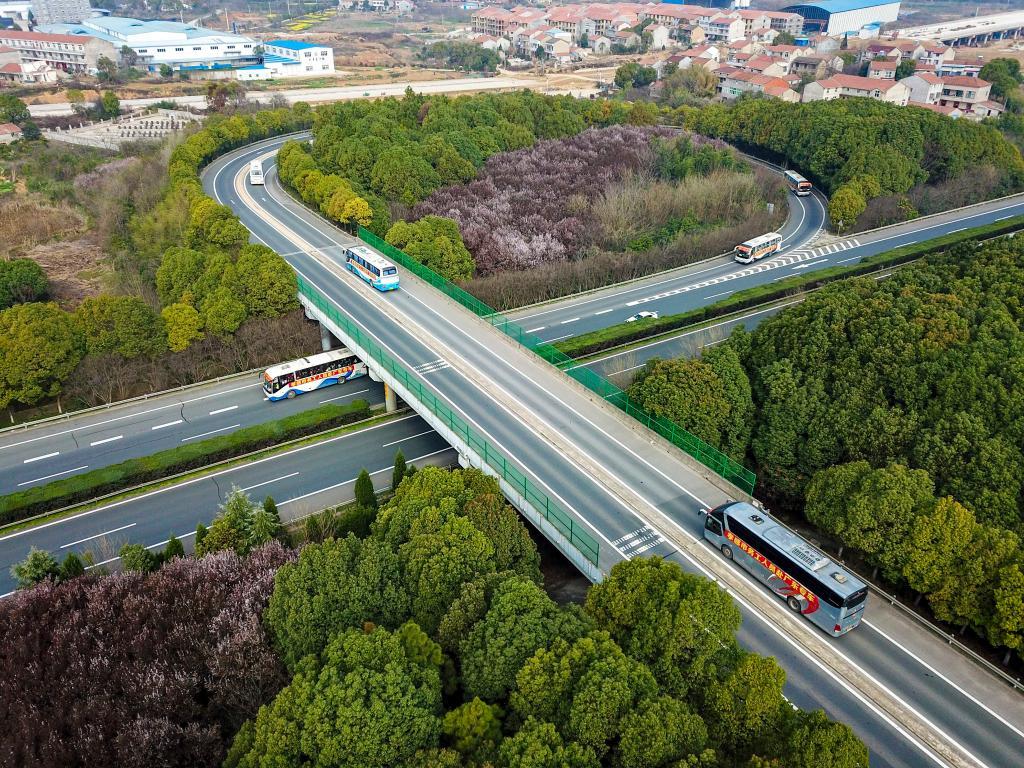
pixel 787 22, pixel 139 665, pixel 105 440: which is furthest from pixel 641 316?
pixel 787 22

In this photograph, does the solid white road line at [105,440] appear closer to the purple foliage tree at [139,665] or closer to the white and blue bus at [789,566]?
the purple foliage tree at [139,665]

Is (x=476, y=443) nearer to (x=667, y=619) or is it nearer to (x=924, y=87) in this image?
(x=667, y=619)

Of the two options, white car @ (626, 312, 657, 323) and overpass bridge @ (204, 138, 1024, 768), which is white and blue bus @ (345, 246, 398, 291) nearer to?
overpass bridge @ (204, 138, 1024, 768)

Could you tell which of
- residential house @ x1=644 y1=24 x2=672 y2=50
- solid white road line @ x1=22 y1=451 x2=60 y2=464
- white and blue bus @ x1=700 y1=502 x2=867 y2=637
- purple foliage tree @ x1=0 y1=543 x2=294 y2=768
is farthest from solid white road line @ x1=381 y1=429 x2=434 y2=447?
residential house @ x1=644 y1=24 x2=672 y2=50

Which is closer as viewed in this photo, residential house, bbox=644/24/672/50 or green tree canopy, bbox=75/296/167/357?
green tree canopy, bbox=75/296/167/357

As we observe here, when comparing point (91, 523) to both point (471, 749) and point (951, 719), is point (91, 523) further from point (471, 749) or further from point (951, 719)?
point (951, 719)

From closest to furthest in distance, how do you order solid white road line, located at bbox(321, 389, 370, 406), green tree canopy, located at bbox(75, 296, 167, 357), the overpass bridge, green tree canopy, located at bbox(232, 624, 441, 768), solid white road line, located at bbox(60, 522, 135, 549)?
green tree canopy, located at bbox(232, 624, 441, 768) → the overpass bridge → solid white road line, located at bbox(60, 522, 135, 549) → green tree canopy, located at bbox(75, 296, 167, 357) → solid white road line, located at bbox(321, 389, 370, 406)

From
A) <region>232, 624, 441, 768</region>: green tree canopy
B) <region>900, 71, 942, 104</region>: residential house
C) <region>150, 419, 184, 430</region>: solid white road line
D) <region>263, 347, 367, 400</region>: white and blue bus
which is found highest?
<region>900, 71, 942, 104</region>: residential house
